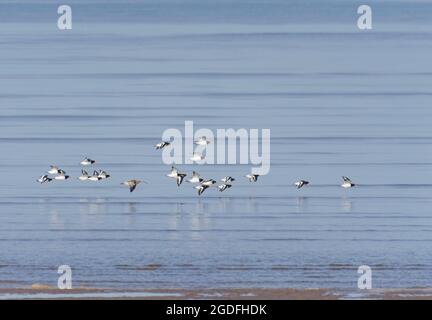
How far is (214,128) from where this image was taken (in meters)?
30.7

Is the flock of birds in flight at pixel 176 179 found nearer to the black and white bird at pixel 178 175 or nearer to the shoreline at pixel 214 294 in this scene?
the black and white bird at pixel 178 175


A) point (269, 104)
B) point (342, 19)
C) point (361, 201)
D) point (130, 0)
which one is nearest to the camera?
point (361, 201)

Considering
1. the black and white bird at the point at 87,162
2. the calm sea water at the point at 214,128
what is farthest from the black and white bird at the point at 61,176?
the black and white bird at the point at 87,162

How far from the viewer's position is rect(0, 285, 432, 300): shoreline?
63.7 feet

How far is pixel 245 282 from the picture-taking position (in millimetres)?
20578

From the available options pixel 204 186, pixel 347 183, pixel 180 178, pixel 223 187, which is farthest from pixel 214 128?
pixel 347 183

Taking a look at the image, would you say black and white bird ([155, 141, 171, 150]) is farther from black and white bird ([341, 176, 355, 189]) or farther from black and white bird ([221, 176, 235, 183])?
black and white bird ([341, 176, 355, 189])

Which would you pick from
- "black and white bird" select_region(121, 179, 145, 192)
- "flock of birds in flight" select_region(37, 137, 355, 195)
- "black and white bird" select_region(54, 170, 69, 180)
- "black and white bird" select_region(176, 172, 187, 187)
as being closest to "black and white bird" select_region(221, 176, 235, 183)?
"flock of birds in flight" select_region(37, 137, 355, 195)

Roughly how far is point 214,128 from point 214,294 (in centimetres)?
1112

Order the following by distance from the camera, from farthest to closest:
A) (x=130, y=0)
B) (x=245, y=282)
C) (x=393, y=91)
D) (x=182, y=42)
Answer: (x=130, y=0), (x=182, y=42), (x=393, y=91), (x=245, y=282)

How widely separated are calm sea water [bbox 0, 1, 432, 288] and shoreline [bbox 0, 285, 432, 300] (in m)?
0.35
